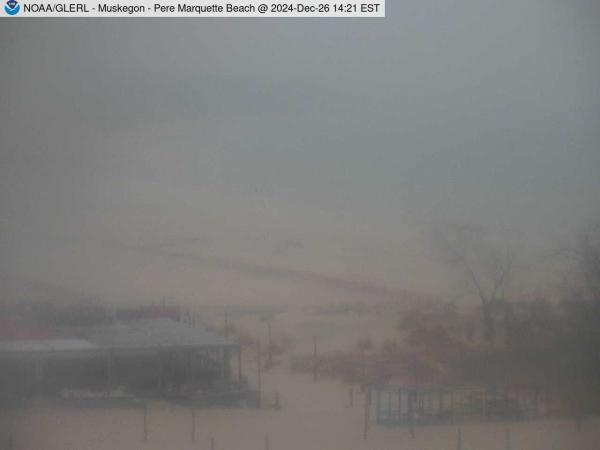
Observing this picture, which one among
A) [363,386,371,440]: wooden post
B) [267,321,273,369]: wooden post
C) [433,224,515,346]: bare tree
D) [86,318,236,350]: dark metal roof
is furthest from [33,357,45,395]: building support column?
[433,224,515,346]: bare tree

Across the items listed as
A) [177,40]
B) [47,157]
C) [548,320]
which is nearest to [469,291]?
[548,320]

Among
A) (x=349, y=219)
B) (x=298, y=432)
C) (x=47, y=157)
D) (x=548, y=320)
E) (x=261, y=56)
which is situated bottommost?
(x=298, y=432)

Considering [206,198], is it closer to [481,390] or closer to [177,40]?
[177,40]

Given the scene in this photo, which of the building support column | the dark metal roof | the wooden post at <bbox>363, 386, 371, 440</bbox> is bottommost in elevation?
the wooden post at <bbox>363, 386, 371, 440</bbox>
